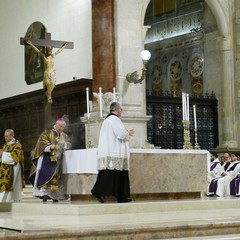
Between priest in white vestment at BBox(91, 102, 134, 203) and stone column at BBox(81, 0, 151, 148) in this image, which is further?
stone column at BBox(81, 0, 151, 148)

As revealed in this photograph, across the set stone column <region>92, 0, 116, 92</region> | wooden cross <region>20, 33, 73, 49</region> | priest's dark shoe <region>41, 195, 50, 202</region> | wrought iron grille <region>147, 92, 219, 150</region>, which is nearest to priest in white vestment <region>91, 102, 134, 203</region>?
priest's dark shoe <region>41, 195, 50, 202</region>

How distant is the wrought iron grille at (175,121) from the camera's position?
1991 cm

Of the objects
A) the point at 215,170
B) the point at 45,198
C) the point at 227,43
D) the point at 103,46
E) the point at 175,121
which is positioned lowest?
the point at 45,198

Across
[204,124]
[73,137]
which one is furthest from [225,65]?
[73,137]

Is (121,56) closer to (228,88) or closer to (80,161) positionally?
(228,88)

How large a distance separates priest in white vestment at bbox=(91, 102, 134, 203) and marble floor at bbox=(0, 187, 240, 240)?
57 centimetres

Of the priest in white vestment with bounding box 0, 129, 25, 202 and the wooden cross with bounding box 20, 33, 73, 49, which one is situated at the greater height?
the wooden cross with bounding box 20, 33, 73, 49

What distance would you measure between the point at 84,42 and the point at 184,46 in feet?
20.6

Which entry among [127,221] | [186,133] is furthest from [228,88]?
[127,221]

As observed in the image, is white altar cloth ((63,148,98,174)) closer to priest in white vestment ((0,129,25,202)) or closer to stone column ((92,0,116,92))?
priest in white vestment ((0,129,25,202))

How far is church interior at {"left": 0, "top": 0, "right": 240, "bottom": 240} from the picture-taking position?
32.2 feet

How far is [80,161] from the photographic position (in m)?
12.3

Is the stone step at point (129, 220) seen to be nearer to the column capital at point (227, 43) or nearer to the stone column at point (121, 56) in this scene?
the stone column at point (121, 56)

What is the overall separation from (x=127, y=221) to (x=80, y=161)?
3.12m
